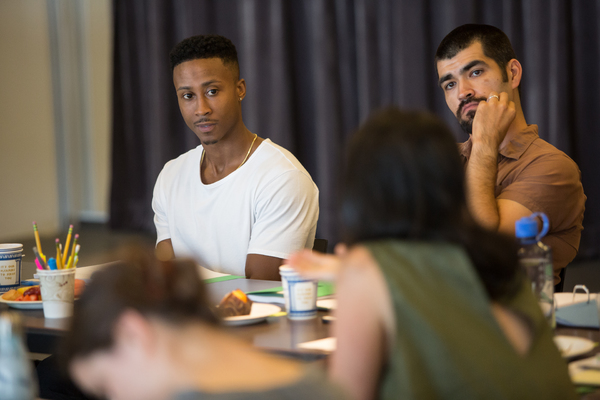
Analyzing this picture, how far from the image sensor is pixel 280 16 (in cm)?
480

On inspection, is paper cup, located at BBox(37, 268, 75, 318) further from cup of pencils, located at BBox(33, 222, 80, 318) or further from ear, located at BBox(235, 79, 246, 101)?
ear, located at BBox(235, 79, 246, 101)

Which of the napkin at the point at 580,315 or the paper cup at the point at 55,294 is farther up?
the paper cup at the point at 55,294

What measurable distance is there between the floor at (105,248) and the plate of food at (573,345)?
7.40ft

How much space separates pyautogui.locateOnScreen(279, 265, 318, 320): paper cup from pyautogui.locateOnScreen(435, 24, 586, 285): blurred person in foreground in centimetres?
60

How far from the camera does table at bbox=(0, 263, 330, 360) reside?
1283 millimetres

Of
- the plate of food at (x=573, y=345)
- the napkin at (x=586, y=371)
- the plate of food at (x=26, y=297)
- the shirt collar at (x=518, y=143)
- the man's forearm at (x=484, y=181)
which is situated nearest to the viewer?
the napkin at (x=586, y=371)

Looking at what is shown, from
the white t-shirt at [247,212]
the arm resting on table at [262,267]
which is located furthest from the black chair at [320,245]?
the arm resting on table at [262,267]

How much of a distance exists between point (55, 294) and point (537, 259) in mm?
1099

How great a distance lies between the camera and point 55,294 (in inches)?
61.8

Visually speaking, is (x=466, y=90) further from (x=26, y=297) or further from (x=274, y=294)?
(x=26, y=297)

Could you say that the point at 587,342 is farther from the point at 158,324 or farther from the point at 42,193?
the point at 42,193

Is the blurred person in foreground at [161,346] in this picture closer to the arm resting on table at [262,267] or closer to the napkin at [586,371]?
the napkin at [586,371]

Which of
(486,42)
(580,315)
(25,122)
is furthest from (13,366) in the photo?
(25,122)

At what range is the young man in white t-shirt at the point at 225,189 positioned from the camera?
2295mm
